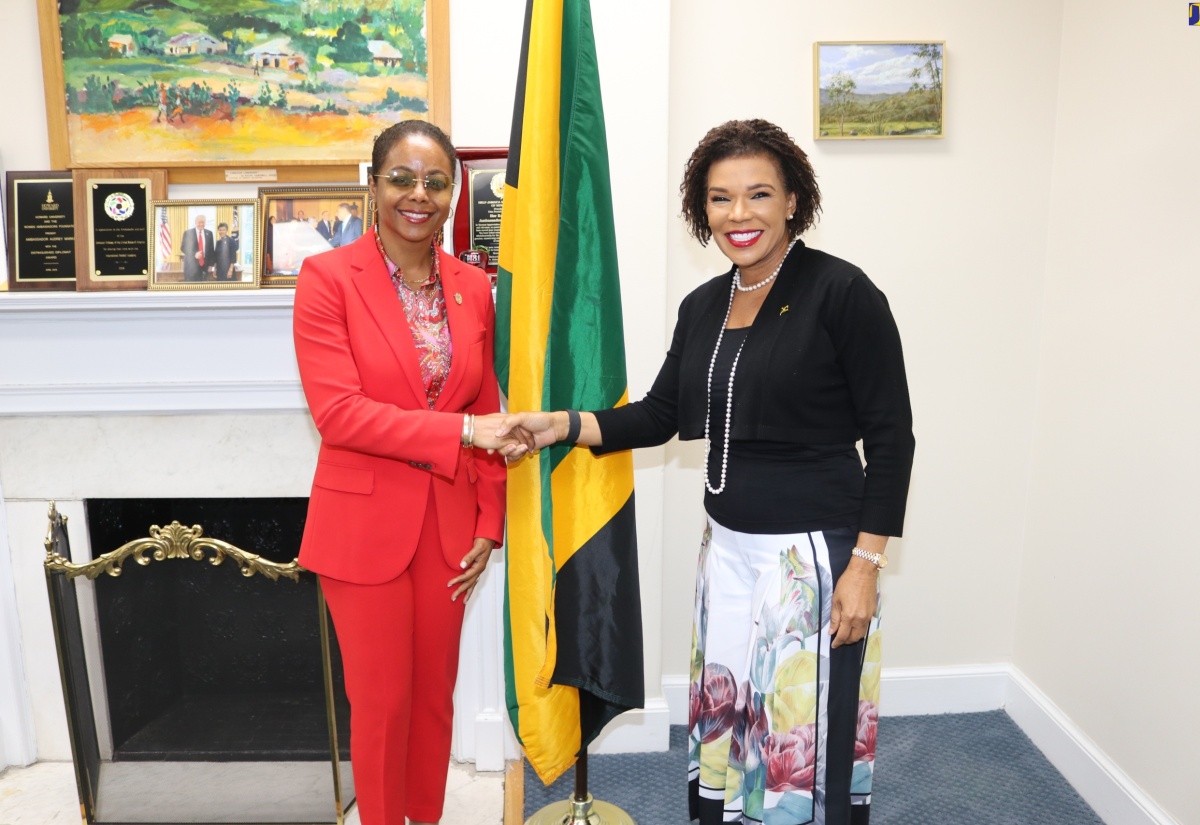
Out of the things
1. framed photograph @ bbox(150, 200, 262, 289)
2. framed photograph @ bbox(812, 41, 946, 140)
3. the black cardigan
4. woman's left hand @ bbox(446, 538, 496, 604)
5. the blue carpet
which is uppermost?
framed photograph @ bbox(812, 41, 946, 140)

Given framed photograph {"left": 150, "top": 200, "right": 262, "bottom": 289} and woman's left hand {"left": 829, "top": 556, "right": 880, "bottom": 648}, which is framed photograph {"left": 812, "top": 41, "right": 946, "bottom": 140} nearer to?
woman's left hand {"left": 829, "top": 556, "right": 880, "bottom": 648}

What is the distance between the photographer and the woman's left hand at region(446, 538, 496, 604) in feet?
5.86

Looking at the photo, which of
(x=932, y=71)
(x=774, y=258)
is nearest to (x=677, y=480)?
(x=774, y=258)

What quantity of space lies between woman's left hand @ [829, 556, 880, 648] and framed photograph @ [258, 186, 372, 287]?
144cm

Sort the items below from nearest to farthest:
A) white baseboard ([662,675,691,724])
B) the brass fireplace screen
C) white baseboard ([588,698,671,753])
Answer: the brass fireplace screen, white baseboard ([588,698,671,753]), white baseboard ([662,675,691,724])

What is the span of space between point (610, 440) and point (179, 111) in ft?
4.79

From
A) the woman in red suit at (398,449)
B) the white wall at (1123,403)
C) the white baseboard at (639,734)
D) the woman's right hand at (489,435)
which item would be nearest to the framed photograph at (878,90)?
the white wall at (1123,403)

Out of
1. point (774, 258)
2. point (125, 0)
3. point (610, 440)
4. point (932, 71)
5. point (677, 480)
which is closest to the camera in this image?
point (774, 258)

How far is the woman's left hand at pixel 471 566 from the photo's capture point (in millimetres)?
1787

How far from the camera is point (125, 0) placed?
86.0 inches

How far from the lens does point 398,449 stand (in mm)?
1600

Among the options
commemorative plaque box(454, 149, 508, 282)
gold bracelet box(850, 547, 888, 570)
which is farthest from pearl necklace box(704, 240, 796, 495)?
commemorative plaque box(454, 149, 508, 282)

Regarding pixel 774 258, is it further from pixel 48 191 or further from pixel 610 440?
pixel 48 191

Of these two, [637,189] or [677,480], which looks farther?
[677,480]
